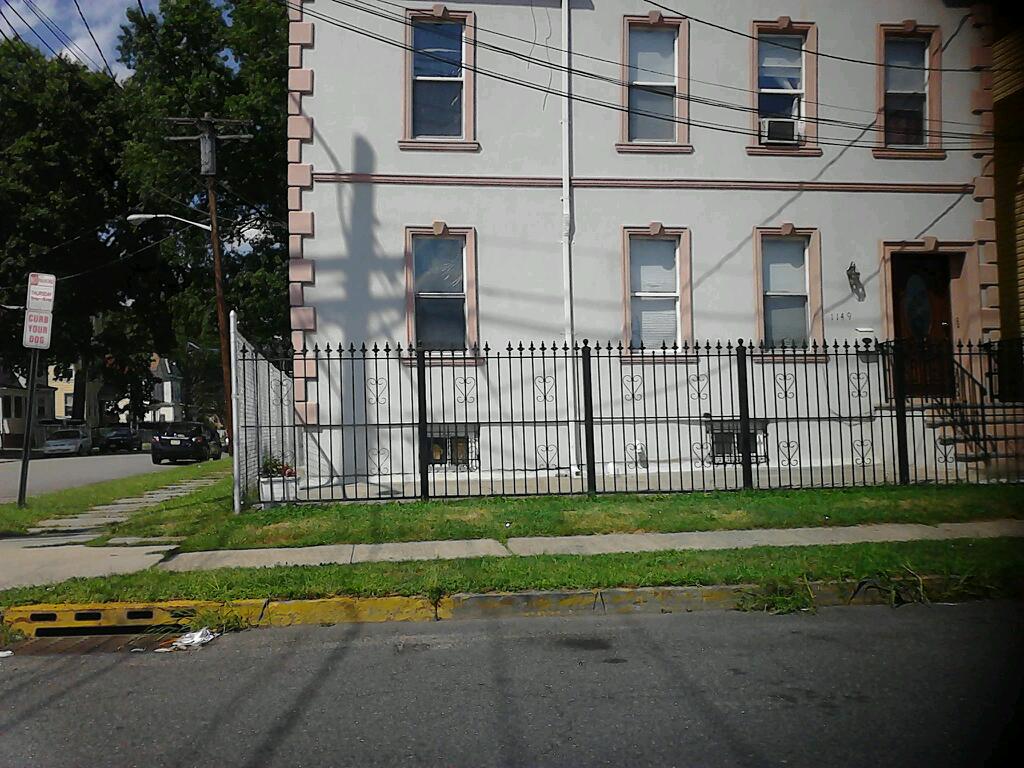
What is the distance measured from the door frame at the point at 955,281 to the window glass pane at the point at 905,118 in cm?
171

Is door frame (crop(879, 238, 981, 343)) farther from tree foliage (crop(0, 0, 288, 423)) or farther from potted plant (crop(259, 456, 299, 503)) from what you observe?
tree foliage (crop(0, 0, 288, 423))

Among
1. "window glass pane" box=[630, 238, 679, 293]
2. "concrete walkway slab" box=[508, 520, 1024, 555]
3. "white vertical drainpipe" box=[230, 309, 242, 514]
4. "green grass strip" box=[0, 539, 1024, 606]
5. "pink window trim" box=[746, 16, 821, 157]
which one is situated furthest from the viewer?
"pink window trim" box=[746, 16, 821, 157]

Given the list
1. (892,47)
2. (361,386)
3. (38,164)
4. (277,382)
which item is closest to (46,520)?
(277,382)

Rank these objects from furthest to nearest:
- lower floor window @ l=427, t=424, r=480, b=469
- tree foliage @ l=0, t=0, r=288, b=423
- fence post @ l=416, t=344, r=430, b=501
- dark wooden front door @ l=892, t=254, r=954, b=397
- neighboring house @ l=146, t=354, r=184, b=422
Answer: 1. neighboring house @ l=146, t=354, r=184, b=422
2. tree foliage @ l=0, t=0, r=288, b=423
3. dark wooden front door @ l=892, t=254, r=954, b=397
4. lower floor window @ l=427, t=424, r=480, b=469
5. fence post @ l=416, t=344, r=430, b=501

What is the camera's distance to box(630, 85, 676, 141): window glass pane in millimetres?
15055

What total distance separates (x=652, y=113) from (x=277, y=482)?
8.05 meters

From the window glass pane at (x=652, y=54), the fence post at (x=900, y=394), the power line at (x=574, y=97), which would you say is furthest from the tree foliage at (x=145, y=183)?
the fence post at (x=900, y=394)

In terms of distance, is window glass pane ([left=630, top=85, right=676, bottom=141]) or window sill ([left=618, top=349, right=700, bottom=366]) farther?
window glass pane ([left=630, top=85, right=676, bottom=141])

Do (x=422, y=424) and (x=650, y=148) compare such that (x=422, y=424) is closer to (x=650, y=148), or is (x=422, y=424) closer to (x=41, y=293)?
(x=41, y=293)

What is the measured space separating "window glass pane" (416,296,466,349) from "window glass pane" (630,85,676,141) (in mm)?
3905

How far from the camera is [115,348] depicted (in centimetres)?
4472

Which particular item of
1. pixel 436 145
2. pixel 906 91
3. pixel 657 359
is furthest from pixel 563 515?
pixel 906 91

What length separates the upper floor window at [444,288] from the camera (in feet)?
47.5

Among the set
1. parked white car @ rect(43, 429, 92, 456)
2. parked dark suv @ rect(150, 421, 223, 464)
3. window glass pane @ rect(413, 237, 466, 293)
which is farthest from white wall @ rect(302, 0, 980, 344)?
parked white car @ rect(43, 429, 92, 456)
